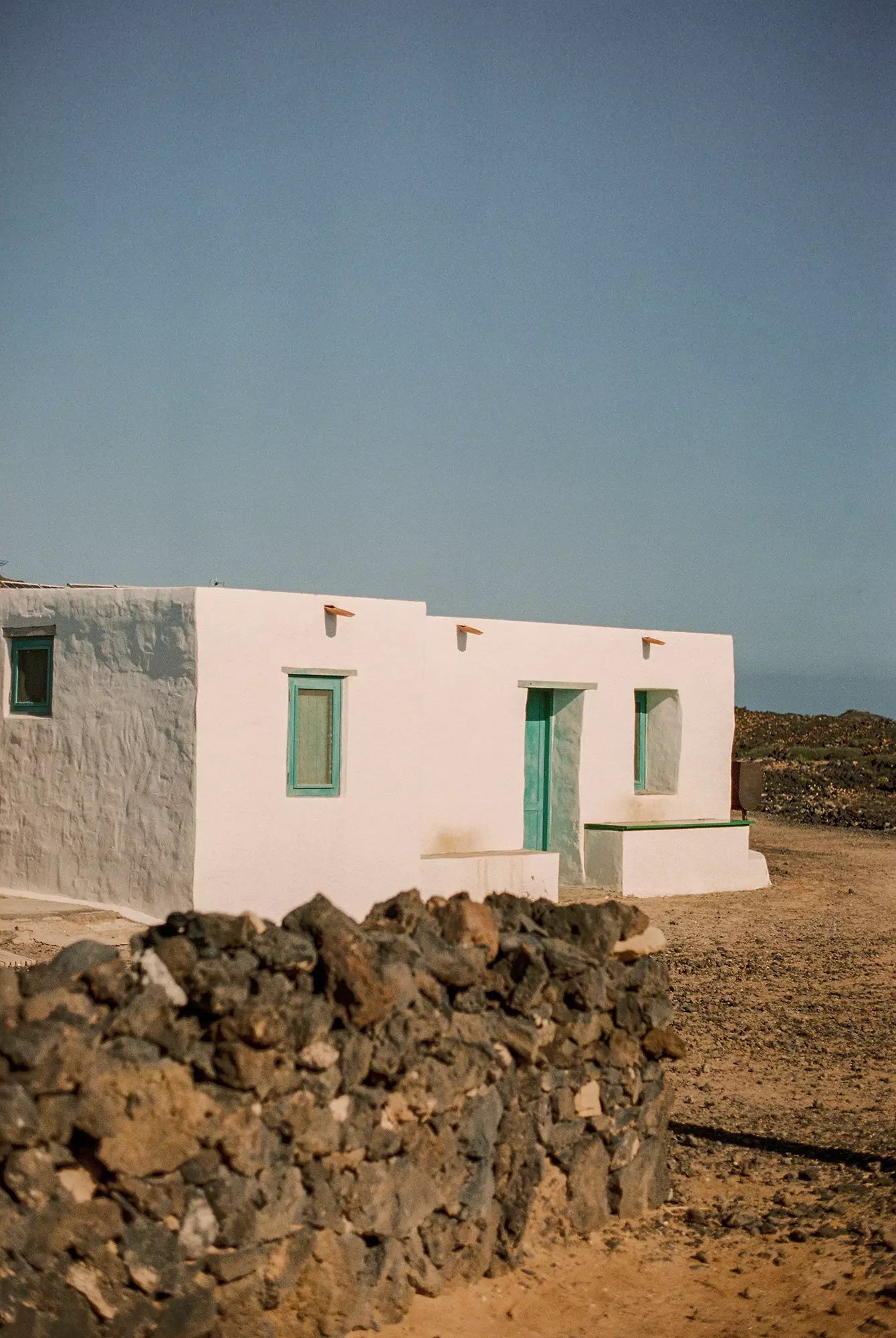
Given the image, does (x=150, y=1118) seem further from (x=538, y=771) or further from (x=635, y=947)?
(x=538, y=771)

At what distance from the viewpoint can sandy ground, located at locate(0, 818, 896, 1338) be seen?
566 cm

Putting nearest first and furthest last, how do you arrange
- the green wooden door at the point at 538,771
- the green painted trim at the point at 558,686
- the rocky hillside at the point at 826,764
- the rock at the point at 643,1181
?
the rock at the point at 643,1181
the green painted trim at the point at 558,686
the green wooden door at the point at 538,771
the rocky hillside at the point at 826,764

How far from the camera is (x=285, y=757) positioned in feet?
41.3

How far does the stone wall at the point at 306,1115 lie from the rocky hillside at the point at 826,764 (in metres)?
20.3

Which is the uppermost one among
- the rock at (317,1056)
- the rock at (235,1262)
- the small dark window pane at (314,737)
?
the small dark window pane at (314,737)

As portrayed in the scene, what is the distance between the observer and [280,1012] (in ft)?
16.6

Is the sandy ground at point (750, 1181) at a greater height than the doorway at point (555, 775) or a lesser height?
lesser

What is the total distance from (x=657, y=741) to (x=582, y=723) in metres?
1.76

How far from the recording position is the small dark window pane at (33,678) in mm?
13078

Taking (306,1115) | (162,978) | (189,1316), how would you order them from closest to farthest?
(189,1316) → (162,978) → (306,1115)

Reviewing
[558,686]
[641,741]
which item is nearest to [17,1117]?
[558,686]

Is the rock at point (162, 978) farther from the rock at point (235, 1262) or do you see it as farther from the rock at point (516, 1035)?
the rock at point (516, 1035)

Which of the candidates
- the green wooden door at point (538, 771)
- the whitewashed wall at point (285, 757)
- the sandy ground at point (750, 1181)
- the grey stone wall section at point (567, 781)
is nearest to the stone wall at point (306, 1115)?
the sandy ground at point (750, 1181)

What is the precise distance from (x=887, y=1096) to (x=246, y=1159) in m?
5.10
